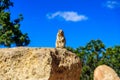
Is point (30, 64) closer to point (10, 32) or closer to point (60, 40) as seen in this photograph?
point (60, 40)

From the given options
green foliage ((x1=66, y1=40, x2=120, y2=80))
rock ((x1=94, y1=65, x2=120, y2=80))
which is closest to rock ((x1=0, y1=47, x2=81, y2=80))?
rock ((x1=94, y1=65, x2=120, y2=80))

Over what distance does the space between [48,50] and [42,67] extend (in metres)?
0.59

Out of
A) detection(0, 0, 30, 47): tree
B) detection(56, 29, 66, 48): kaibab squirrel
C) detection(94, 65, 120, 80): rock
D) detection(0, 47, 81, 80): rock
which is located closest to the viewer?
detection(0, 47, 81, 80): rock

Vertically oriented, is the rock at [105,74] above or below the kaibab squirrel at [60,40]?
below

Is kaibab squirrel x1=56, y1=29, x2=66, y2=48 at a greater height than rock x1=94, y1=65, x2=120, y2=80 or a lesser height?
greater

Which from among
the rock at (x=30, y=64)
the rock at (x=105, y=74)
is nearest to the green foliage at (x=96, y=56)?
the rock at (x=105, y=74)

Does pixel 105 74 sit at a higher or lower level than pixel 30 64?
higher

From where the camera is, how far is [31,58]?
32.8 feet

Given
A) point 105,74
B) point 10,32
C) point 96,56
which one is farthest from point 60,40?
point 96,56

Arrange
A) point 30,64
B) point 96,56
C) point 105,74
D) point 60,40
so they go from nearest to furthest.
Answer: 1. point 30,64
2. point 60,40
3. point 105,74
4. point 96,56

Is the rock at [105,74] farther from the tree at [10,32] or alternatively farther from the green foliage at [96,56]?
the green foliage at [96,56]

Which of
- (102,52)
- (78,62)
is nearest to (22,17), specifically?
(102,52)

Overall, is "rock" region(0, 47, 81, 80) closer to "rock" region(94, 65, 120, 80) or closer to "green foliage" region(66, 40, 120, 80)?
"rock" region(94, 65, 120, 80)

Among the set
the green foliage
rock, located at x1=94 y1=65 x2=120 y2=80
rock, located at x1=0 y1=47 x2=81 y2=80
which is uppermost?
the green foliage
